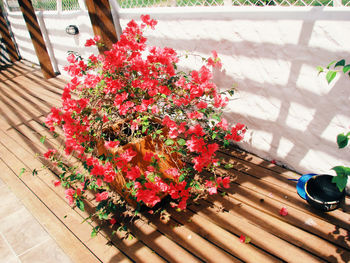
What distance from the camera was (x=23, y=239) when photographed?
200 centimetres

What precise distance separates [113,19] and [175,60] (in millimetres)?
1665

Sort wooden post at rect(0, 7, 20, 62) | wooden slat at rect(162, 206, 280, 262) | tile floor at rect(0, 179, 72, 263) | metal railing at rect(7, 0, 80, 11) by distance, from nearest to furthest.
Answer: wooden slat at rect(162, 206, 280, 262)
tile floor at rect(0, 179, 72, 263)
metal railing at rect(7, 0, 80, 11)
wooden post at rect(0, 7, 20, 62)

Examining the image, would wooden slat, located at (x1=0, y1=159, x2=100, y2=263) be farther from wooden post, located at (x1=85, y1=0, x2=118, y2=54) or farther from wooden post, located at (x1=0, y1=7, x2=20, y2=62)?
wooden post, located at (x1=0, y1=7, x2=20, y2=62)

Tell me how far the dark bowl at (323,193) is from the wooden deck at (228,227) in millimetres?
91

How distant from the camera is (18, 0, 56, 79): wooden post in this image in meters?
4.79

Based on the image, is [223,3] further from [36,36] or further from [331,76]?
[36,36]

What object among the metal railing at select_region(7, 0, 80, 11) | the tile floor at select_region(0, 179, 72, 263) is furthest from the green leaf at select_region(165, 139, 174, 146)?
the metal railing at select_region(7, 0, 80, 11)

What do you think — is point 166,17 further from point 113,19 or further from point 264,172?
point 264,172

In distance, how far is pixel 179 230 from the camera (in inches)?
73.5

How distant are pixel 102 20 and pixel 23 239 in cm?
244

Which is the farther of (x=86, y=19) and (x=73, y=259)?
(x=86, y=19)

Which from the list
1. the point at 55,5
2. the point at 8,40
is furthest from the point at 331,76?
the point at 8,40

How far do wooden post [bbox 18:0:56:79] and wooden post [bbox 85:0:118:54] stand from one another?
2.58m

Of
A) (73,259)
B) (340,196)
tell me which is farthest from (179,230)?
→ (340,196)
